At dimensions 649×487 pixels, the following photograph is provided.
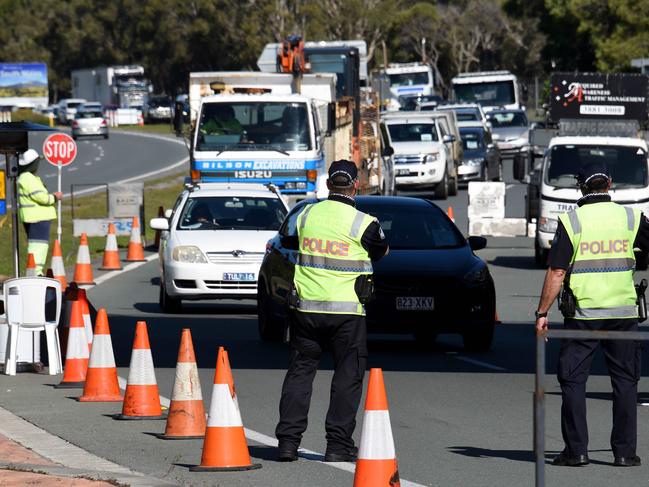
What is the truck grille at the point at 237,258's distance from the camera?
18766mm

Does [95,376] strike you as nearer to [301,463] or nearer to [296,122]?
[301,463]

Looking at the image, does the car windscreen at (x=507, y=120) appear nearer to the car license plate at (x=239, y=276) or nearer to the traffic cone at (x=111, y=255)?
the traffic cone at (x=111, y=255)

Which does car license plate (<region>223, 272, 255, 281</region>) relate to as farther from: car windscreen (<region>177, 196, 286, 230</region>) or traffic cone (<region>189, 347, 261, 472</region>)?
traffic cone (<region>189, 347, 261, 472</region>)

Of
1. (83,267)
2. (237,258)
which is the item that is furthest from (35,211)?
(237,258)

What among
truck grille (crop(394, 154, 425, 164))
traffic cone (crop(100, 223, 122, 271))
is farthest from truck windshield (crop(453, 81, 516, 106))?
traffic cone (crop(100, 223, 122, 271))

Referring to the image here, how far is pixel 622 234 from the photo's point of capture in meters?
9.18

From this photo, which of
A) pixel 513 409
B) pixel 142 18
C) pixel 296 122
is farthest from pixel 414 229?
pixel 142 18

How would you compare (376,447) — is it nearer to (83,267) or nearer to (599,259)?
(599,259)

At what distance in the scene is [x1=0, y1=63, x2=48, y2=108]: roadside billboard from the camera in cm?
11212

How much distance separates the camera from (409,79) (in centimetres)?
7944

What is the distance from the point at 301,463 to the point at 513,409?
2800 mm

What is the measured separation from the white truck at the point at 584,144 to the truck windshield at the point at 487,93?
37194mm

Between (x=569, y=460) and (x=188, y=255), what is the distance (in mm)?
10309

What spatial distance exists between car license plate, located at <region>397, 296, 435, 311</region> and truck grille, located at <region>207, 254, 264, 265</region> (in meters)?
4.33
